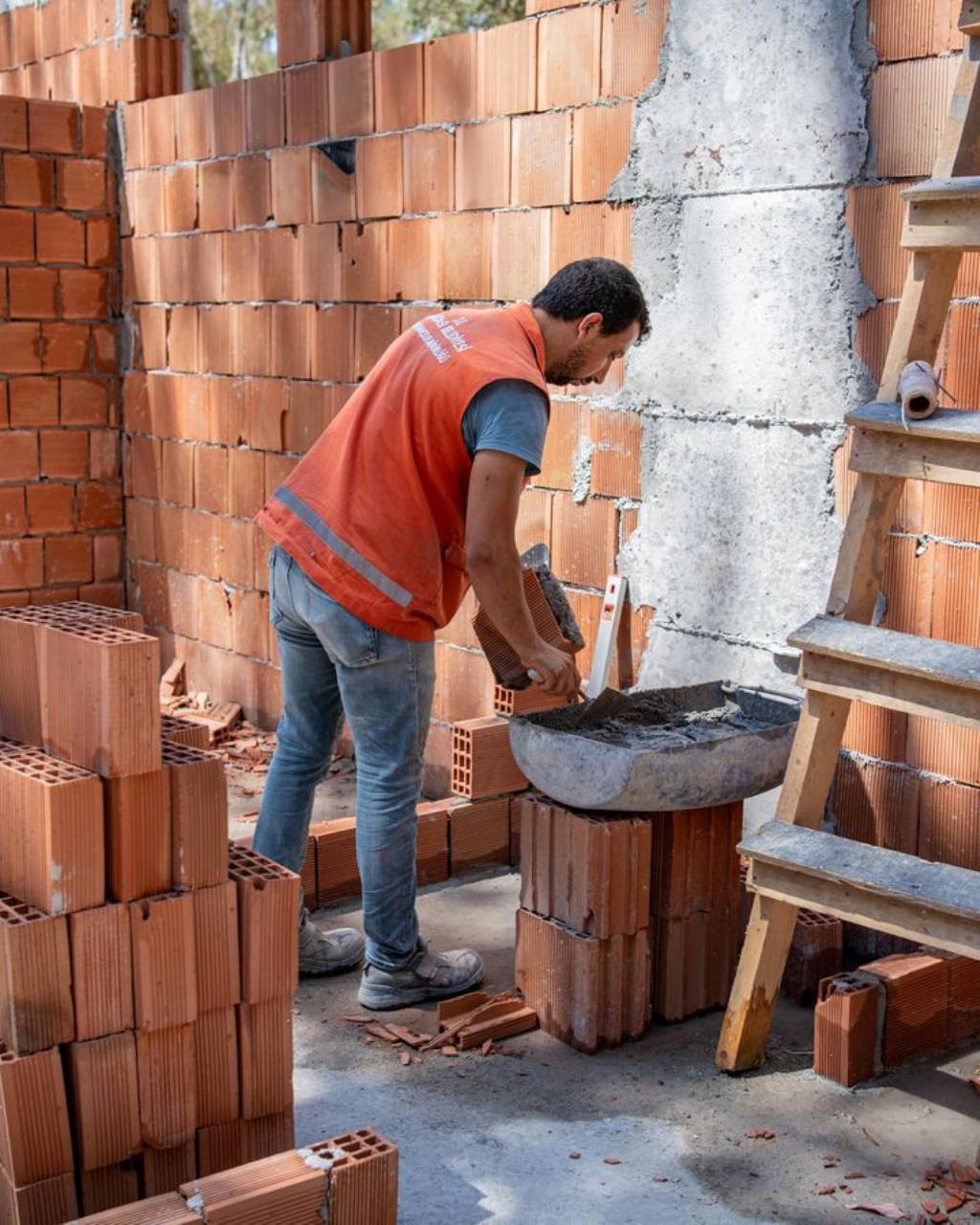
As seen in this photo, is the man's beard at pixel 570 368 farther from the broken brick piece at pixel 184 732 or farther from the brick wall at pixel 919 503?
the broken brick piece at pixel 184 732

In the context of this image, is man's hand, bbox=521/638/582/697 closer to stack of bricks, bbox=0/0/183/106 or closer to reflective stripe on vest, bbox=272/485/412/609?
reflective stripe on vest, bbox=272/485/412/609

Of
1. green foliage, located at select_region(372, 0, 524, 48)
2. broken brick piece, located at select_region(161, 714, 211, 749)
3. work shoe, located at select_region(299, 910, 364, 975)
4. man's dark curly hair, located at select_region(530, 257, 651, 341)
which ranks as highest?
green foliage, located at select_region(372, 0, 524, 48)

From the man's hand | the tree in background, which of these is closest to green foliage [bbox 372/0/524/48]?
the tree in background

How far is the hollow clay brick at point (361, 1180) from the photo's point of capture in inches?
116

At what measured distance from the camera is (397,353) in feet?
13.0

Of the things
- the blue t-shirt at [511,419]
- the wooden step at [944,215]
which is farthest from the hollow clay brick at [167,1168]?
the wooden step at [944,215]

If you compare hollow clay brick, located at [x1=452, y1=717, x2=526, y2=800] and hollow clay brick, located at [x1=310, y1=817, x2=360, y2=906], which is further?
hollow clay brick, located at [x1=452, y1=717, x2=526, y2=800]

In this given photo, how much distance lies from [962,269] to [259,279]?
11.9ft

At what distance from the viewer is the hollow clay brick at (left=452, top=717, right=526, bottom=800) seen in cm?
544

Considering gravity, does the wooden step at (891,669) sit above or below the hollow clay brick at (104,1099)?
above

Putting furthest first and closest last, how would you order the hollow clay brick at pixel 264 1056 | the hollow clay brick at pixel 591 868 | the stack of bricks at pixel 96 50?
the stack of bricks at pixel 96 50 < the hollow clay brick at pixel 591 868 < the hollow clay brick at pixel 264 1056

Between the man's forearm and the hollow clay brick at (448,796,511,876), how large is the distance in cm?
162

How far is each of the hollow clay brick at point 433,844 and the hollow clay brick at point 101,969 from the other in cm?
225

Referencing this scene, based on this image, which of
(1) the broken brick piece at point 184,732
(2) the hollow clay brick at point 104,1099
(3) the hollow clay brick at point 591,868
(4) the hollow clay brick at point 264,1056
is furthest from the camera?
(3) the hollow clay brick at point 591,868
